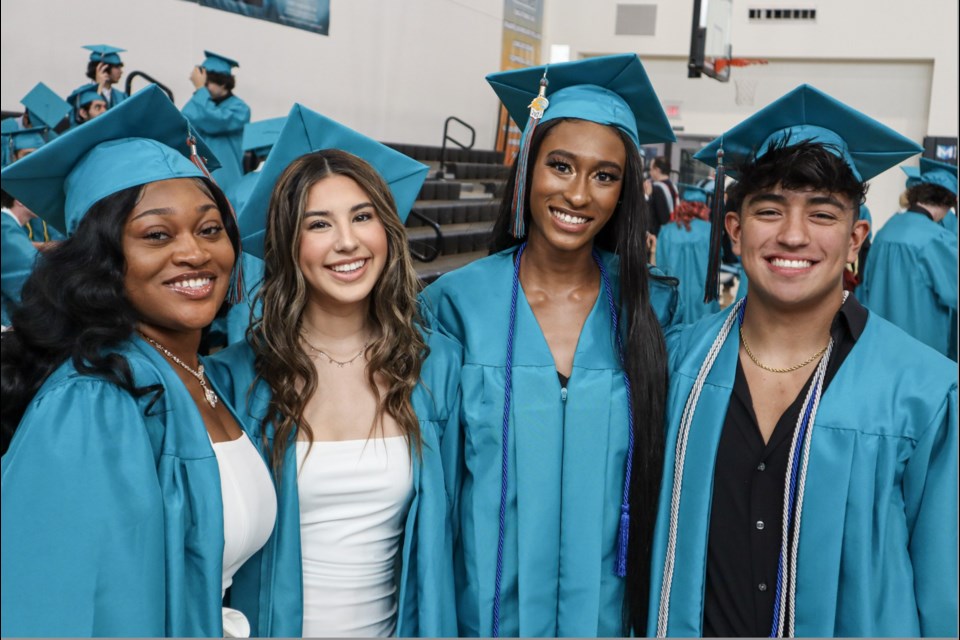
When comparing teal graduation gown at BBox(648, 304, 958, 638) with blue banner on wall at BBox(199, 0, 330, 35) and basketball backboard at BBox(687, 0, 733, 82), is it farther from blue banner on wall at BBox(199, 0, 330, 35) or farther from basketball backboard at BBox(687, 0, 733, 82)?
basketball backboard at BBox(687, 0, 733, 82)

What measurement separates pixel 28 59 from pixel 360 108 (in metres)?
4.02

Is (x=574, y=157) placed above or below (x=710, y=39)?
below

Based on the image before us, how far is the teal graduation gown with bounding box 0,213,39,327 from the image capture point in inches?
134

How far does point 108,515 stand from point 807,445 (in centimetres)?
→ 120

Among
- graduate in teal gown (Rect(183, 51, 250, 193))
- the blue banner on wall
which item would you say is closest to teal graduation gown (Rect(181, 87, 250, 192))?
graduate in teal gown (Rect(183, 51, 250, 193))

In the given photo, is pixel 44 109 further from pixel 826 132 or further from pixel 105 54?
pixel 826 132

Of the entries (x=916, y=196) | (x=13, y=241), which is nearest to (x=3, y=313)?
(x=13, y=241)

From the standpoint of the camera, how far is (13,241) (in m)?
3.53

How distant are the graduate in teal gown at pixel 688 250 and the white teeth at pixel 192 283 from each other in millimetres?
4910

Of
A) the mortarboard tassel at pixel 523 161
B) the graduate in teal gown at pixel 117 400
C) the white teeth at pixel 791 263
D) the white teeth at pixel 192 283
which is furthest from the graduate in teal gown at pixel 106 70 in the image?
the white teeth at pixel 791 263

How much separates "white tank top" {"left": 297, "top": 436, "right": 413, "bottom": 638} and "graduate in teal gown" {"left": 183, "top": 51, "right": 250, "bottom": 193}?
15.5 ft

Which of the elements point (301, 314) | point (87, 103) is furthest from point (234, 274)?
point (87, 103)

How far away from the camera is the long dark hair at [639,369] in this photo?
1.80 metres

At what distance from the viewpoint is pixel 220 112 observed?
6.15 metres
